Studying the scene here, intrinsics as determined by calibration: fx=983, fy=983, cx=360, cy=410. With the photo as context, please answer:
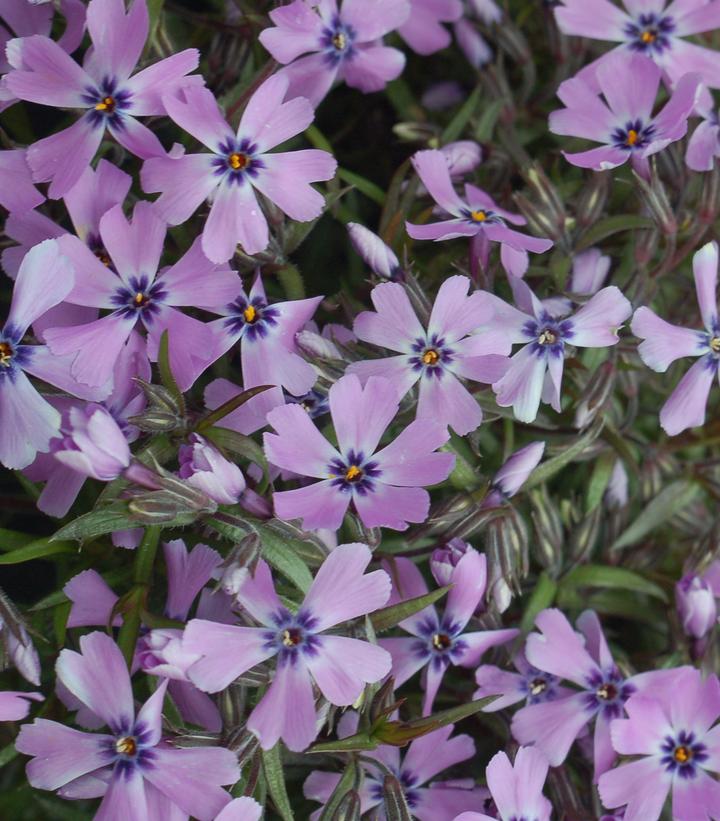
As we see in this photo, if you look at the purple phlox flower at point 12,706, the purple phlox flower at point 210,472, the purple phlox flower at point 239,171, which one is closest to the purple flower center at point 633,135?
the purple phlox flower at point 239,171

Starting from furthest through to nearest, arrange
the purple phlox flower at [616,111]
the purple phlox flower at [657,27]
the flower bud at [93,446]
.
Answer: the purple phlox flower at [657,27] < the purple phlox flower at [616,111] < the flower bud at [93,446]

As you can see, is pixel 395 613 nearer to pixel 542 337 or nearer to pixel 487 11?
pixel 542 337

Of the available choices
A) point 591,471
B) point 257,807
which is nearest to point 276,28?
point 591,471

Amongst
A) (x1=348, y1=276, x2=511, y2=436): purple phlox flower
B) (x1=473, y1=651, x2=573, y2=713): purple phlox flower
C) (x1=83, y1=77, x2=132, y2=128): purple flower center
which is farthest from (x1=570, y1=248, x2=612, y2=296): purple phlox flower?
(x1=83, y1=77, x2=132, y2=128): purple flower center

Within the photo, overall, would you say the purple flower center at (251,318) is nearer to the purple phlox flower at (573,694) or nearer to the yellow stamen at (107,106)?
the yellow stamen at (107,106)

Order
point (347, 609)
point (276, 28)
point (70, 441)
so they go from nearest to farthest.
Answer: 1. point (70, 441)
2. point (347, 609)
3. point (276, 28)

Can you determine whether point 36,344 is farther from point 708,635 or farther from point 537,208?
point 708,635

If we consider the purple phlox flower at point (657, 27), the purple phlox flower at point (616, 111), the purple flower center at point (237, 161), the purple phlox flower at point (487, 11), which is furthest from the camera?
the purple phlox flower at point (487, 11)
